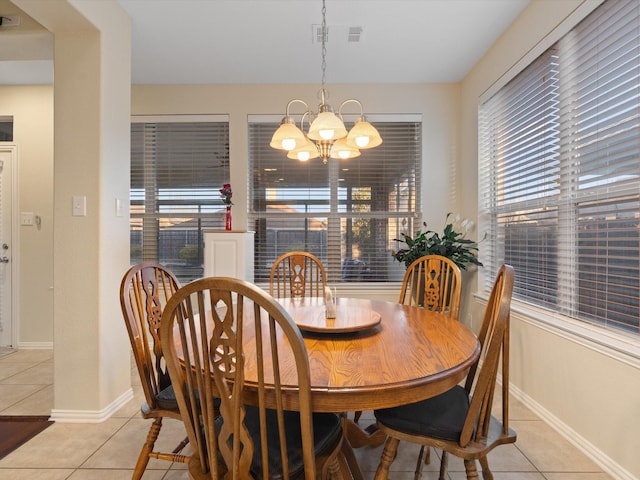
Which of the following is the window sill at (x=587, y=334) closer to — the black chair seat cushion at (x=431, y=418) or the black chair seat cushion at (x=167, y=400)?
the black chair seat cushion at (x=431, y=418)

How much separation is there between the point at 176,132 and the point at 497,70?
3.07 metres

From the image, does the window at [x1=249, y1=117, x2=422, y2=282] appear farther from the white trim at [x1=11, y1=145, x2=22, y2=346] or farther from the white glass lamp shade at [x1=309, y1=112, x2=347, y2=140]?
the white trim at [x1=11, y1=145, x2=22, y2=346]

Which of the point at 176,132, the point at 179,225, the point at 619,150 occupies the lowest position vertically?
the point at 179,225

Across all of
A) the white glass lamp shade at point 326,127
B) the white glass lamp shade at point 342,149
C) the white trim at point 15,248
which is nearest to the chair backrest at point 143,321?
the white glass lamp shade at point 326,127

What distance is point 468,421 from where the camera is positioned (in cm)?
116

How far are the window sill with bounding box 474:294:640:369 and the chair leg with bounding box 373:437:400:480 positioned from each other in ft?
3.92

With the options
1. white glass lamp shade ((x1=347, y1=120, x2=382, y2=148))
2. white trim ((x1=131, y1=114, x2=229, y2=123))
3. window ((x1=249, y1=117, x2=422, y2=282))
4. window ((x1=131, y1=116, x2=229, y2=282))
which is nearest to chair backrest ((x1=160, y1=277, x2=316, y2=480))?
white glass lamp shade ((x1=347, y1=120, x2=382, y2=148))

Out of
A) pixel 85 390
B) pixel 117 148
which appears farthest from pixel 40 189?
pixel 85 390

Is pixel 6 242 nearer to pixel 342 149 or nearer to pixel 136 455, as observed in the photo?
pixel 136 455

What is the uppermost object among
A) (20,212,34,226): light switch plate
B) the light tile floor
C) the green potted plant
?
(20,212,34,226): light switch plate

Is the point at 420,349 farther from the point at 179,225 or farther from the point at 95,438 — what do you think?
the point at 179,225

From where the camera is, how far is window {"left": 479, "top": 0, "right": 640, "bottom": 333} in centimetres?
178

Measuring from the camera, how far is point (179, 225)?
3887 mm

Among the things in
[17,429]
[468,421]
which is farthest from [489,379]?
[17,429]
